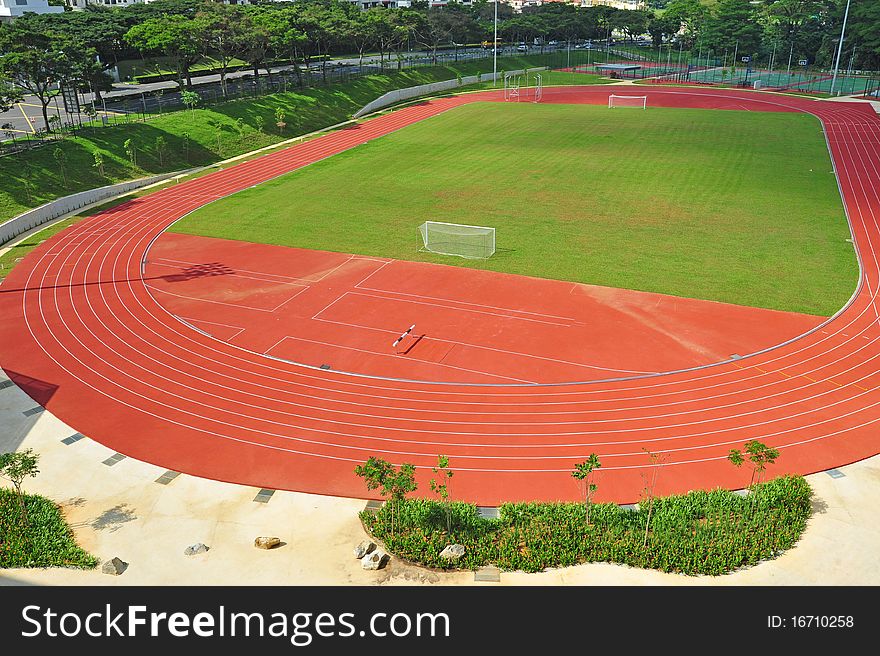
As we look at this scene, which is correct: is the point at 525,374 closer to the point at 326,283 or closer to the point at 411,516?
the point at 411,516

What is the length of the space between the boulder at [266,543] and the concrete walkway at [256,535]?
12 cm

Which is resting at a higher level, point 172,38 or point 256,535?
point 172,38

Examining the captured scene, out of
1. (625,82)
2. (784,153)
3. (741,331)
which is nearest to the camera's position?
(741,331)

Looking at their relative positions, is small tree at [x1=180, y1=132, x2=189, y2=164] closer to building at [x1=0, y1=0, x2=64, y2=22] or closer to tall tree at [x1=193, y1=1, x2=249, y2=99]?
tall tree at [x1=193, y1=1, x2=249, y2=99]

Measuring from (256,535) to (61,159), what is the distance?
126 feet

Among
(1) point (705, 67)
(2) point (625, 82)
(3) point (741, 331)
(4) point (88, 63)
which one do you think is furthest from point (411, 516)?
(1) point (705, 67)

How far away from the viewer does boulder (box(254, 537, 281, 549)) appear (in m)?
15.6

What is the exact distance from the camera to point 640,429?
770 inches

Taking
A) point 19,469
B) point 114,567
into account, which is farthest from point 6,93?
point 114,567

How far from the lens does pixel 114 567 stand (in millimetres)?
14867

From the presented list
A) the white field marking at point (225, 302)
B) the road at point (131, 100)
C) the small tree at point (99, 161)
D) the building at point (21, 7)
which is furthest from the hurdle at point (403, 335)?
the building at point (21, 7)

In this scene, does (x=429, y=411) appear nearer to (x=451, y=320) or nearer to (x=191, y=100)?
(x=451, y=320)

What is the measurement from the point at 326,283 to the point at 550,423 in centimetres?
1374

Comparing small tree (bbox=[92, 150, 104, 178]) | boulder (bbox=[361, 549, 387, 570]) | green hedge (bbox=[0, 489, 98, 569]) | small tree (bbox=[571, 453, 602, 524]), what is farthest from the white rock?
small tree (bbox=[92, 150, 104, 178])
